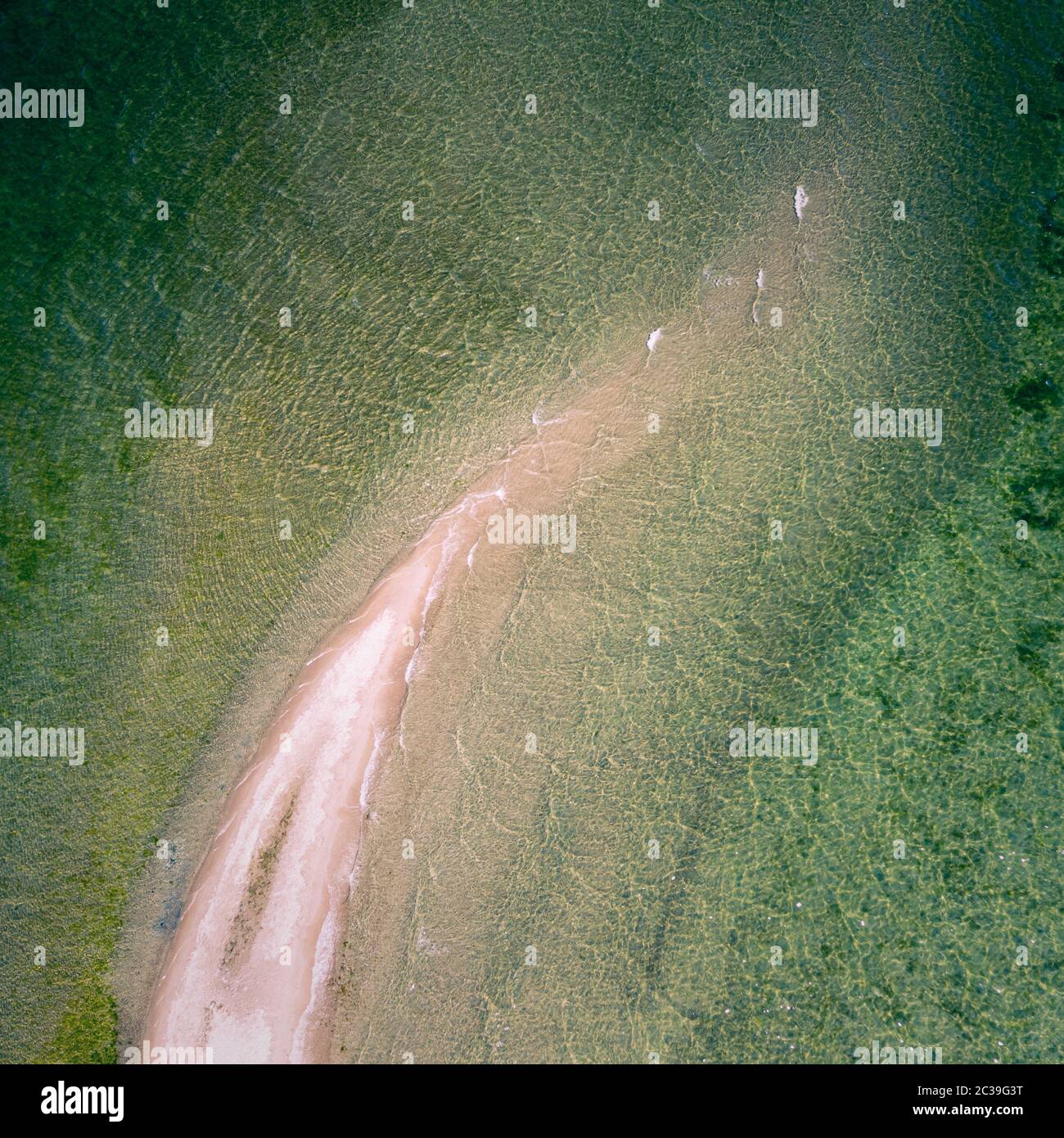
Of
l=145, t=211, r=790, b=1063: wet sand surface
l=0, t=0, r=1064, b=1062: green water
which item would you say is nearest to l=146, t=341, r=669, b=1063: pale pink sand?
l=145, t=211, r=790, b=1063: wet sand surface

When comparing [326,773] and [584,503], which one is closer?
[326,773]

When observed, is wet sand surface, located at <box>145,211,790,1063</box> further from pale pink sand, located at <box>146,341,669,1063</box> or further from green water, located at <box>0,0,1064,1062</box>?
green water, located at <box>0,0,1064,1062</box>

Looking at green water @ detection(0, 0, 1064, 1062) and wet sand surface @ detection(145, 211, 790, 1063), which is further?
wet sand surface @ detection(145, 211, 790, 1063)

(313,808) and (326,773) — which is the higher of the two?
(326,773)

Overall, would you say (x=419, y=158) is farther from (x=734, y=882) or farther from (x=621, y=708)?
(x=734, y=882)

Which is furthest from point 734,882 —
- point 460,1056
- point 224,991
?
point 224,991

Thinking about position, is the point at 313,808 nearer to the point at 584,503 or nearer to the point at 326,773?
the point at 326,773

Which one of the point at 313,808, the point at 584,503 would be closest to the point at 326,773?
the point at 313,808
